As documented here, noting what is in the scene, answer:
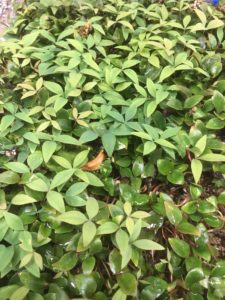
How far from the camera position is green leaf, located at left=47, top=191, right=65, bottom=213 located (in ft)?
4.89

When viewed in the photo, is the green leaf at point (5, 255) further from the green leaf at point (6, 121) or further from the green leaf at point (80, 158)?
the green leaf at point (6, 121)

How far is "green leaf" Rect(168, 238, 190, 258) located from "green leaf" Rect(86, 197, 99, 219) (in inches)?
13.3

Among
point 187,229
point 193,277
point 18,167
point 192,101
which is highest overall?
point 192,101

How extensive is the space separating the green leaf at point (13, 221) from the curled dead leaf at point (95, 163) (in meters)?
0.40

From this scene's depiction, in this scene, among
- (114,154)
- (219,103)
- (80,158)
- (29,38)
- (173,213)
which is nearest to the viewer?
(173,213)

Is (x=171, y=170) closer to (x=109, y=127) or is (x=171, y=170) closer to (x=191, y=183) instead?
(x=191, y=183)

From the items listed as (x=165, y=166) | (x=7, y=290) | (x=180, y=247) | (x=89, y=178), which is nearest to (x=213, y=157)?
(x=165, y=166)

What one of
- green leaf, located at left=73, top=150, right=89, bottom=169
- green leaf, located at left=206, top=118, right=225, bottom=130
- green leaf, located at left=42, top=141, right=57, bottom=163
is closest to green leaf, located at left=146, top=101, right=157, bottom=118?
green leaf, located at left=206, top=118, right=225, bottom=130

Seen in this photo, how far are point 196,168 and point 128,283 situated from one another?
0.61 metres

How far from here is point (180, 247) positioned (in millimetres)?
1530

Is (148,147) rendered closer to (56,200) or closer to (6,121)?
(56,200)

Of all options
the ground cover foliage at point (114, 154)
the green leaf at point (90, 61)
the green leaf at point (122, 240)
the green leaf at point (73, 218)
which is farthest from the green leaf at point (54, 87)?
the green leaf at point (122, 240)

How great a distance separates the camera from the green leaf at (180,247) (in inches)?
59.9

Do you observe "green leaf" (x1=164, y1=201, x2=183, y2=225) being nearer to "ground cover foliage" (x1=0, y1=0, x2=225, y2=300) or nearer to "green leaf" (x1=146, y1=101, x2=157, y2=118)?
"ground cover foliage" (x1=0, y1=0, x2=225, y2=300)
